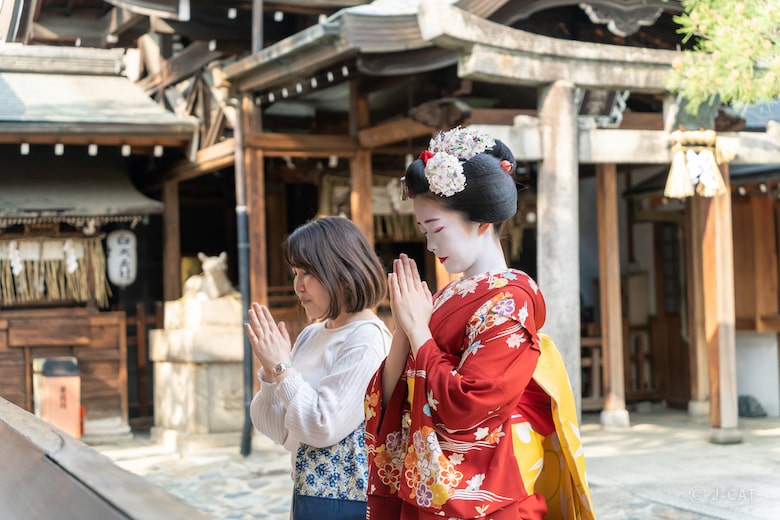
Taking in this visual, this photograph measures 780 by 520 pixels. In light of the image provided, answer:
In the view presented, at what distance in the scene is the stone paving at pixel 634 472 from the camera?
22.1ft

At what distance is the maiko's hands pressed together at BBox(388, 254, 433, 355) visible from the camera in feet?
7.91

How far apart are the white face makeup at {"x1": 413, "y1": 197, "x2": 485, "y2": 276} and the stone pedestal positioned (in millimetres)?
8117

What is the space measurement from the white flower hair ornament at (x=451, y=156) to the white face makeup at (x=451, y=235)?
0.05 m

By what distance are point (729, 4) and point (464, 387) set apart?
466 centimetres

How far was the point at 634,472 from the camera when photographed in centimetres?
785

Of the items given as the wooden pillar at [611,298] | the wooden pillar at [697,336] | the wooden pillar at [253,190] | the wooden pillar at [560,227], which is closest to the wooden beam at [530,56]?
the wooden pillar at [560,227]

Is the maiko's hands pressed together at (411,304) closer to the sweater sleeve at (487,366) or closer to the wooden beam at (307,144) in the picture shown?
the sweater sleeve at (487,366)

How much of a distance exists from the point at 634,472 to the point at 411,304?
5.96 meters

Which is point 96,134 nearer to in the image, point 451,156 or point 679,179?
point 679,179

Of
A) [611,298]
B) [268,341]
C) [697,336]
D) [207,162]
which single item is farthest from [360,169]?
[268,341]

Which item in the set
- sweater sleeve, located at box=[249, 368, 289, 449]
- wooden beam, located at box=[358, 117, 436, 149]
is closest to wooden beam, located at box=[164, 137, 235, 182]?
wooden beam, located at box=[358, 117, 436, 149]

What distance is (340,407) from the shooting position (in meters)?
2.84

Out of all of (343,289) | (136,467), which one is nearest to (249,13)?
(136,467)

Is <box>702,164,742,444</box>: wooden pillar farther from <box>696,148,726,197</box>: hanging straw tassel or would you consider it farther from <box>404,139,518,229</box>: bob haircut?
<box>404,139,518,229</box>: bob haircut
